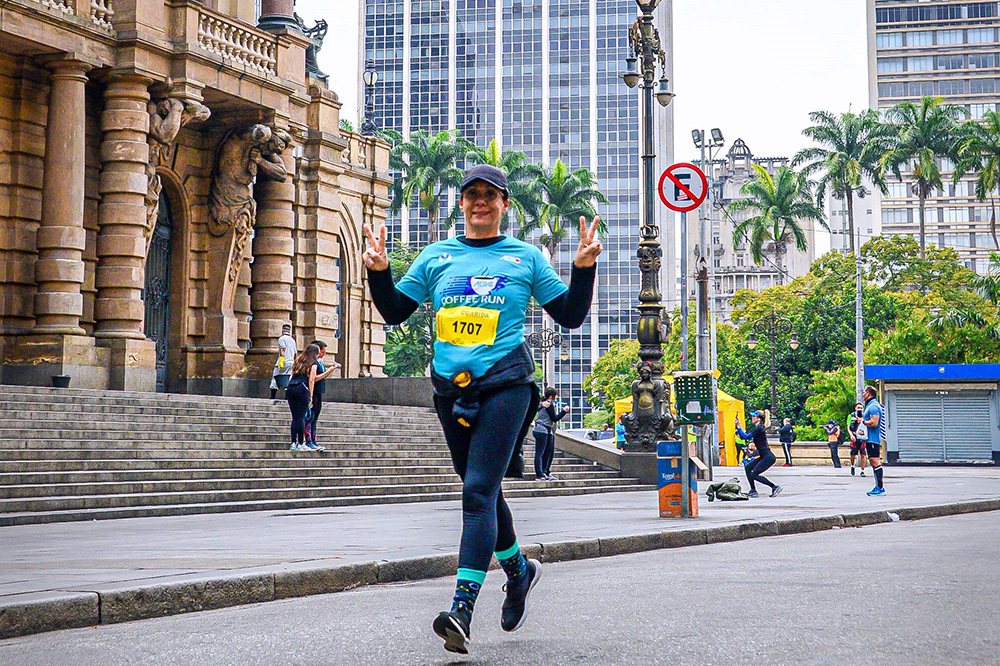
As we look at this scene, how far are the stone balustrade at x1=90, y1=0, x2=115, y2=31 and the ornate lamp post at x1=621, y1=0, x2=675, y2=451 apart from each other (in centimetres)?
966

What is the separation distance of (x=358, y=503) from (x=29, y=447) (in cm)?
399

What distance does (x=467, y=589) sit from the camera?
187 inches

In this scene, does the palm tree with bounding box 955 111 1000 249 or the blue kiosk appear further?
the palm tree with bounding box 955 111 1000 249

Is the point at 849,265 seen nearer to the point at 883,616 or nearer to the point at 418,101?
the point at 883,616

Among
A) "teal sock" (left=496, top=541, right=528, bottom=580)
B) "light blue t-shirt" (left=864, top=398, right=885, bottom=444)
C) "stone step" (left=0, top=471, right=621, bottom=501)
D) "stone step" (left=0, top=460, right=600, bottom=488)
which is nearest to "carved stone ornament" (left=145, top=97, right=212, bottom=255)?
"stone step" (left=0, top=460, right=600, bottom=488)

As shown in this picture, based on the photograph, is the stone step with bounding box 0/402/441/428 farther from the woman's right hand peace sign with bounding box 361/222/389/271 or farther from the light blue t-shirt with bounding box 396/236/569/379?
the light blue t-shirt with bounding box 396/236/569/379

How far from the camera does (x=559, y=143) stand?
411 feet

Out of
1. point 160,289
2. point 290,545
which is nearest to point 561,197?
point 160,289

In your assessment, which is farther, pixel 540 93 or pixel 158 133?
pixel 540 93

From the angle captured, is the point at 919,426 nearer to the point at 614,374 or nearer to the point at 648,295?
the point at 648,295

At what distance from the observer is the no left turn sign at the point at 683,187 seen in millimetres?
15672

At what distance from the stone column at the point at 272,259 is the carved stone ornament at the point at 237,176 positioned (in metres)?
0.89

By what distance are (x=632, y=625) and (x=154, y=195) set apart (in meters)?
20.1

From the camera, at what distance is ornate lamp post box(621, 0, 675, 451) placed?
2016 centimetres
